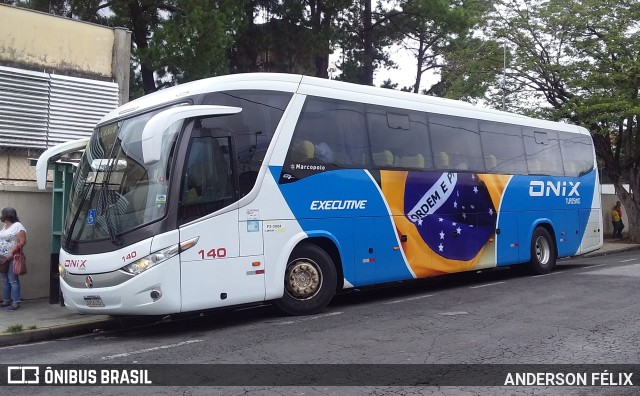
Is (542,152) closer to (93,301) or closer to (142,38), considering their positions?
(93,301)

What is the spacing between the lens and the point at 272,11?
23.4m

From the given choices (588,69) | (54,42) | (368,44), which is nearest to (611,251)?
(588,69)

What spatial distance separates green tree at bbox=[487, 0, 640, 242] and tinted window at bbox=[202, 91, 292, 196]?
1725cm

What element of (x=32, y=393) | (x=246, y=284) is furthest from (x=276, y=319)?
(x=32, y=393)

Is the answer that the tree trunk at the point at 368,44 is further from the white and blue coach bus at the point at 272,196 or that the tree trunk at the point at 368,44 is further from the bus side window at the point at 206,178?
the bus side window at the point at 206,178

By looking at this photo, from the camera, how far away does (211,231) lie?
879cm

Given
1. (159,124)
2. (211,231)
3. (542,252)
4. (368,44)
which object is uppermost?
(368,44)

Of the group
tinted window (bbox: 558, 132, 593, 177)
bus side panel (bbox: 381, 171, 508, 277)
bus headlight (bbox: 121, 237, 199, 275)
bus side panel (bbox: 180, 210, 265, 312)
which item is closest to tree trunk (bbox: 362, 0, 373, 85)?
tinted window (bbox: 558, 132, 593, 177)

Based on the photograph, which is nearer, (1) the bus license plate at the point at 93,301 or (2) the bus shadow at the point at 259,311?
(1) the bus license plate at the point at 93,301

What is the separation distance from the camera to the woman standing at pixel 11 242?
10625 mm

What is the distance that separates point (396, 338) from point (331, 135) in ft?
12.4

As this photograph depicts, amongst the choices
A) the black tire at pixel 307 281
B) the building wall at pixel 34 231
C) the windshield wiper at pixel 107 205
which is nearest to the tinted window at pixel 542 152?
the black tire at pixel 307 281

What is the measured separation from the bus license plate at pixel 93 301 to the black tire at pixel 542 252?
32.5 feet

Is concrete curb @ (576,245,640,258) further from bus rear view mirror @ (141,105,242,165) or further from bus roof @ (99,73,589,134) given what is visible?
bus rear view mirror @ (141,105,242,165)
